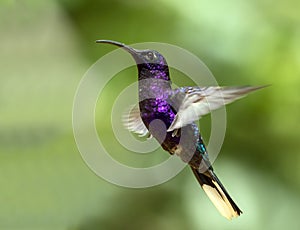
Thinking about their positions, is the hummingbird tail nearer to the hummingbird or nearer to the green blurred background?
the hummingbird

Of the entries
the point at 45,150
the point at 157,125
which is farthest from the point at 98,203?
the point at 157,125

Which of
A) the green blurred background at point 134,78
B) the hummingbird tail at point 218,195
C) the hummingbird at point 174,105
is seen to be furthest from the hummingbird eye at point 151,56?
the green blurred background at point 134,78

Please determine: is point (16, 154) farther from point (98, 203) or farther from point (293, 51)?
point (293, 51)

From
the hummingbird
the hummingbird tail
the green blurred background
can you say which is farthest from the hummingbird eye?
the green blurred background

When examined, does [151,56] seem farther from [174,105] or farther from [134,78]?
[134,78]

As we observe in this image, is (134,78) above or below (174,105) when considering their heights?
below

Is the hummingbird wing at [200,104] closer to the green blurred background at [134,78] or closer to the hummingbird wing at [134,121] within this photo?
the hummingbird wing at [134,121]

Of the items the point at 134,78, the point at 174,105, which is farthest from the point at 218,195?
the point at 134,78
